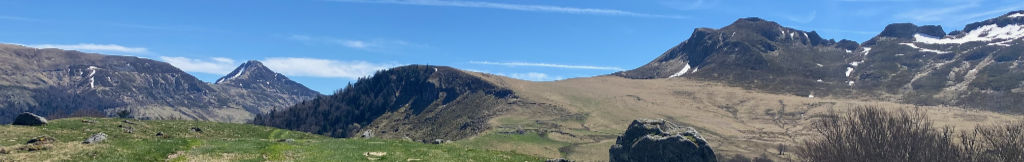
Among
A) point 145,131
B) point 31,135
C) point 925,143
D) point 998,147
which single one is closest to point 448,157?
point 31,135

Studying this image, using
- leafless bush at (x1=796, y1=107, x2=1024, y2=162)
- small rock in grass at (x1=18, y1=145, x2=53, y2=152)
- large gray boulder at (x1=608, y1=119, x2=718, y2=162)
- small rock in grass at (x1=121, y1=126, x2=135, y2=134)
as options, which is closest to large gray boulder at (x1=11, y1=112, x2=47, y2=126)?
small rock in grass at (x1=121, y1=126, x2=135, y2=134)

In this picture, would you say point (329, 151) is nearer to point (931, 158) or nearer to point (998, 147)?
point (931, 158)

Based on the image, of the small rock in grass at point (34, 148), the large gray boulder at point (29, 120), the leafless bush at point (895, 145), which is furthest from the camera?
the leafless bush at point (895, 145)

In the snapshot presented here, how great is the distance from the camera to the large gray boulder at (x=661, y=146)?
51719mm

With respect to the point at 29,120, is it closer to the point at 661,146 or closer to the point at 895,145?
the point at 661,146

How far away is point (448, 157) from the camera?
4291cm

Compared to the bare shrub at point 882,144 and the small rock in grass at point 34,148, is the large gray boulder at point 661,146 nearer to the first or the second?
the bare shrub at point 882,144

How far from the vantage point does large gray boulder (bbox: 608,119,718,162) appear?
51719mm

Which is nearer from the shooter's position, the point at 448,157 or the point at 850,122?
the point at 448,157

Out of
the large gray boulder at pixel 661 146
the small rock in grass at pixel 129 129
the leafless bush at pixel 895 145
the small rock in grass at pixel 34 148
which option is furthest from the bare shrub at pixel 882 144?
the small rock in grass at pixel 129 129

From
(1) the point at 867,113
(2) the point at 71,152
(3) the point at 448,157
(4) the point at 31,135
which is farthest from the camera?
(1) the point at 867,113

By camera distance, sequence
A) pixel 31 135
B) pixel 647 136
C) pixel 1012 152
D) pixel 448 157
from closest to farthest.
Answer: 1. pixel 448 157
2. pixel 31 135
3. pixel 647 136
4. pixel 1012 152

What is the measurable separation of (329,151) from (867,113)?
5840 centimetres

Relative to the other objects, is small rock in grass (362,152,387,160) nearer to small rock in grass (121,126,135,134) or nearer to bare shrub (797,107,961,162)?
small rock in grass (121,126,135,134)
